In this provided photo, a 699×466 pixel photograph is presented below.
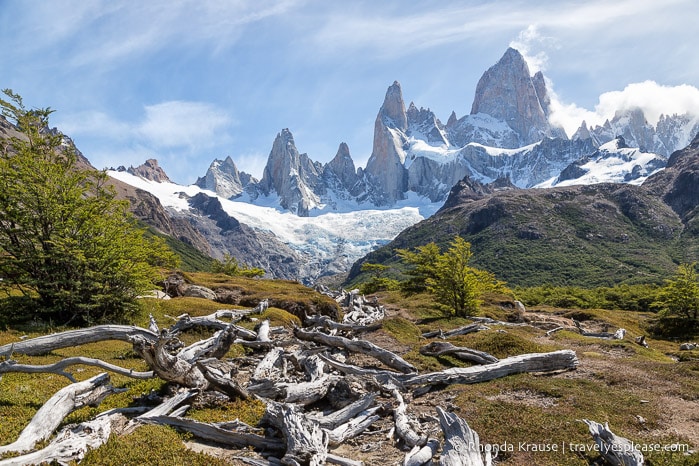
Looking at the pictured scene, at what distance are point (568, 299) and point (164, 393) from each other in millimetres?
71231

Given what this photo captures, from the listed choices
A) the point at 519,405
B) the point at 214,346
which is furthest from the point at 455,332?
the point at 214,346

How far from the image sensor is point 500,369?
54.5 ft

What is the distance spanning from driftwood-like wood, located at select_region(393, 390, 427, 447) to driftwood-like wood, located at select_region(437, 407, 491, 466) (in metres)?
1.15

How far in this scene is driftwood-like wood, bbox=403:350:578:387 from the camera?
1549cm

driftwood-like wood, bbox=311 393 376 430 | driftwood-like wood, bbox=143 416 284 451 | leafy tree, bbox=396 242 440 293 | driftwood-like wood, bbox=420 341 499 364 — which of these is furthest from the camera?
leafy tree, bbox=396 242 440 293

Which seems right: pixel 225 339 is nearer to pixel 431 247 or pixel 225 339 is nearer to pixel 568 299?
pixel 431 247

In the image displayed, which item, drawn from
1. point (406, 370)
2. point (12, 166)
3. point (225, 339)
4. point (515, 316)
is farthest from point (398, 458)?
point (515, 316)

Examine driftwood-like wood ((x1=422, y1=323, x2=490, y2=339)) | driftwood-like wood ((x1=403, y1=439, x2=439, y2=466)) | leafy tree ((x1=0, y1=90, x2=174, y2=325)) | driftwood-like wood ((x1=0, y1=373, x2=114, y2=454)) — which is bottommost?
driftwood-like wood ((x1=422, y1=323, x2=490, y2=339))

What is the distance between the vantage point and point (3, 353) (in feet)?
45.3

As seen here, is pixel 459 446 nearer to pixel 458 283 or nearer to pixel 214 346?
pixel 214 346

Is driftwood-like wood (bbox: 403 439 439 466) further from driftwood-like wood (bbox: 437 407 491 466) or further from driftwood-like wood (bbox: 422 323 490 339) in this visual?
driftwood-like wood (bbox: 422 323 490 339)

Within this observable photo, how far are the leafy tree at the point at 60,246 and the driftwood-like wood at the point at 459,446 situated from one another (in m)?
20.5

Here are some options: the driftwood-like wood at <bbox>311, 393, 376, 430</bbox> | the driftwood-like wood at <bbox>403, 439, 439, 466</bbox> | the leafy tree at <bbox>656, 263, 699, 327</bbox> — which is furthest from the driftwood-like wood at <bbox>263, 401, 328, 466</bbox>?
the leafy tree at <bbox>656, 263, 699, 327</bbox>

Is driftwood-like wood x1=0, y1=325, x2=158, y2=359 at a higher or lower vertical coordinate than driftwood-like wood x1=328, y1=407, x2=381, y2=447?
higher
